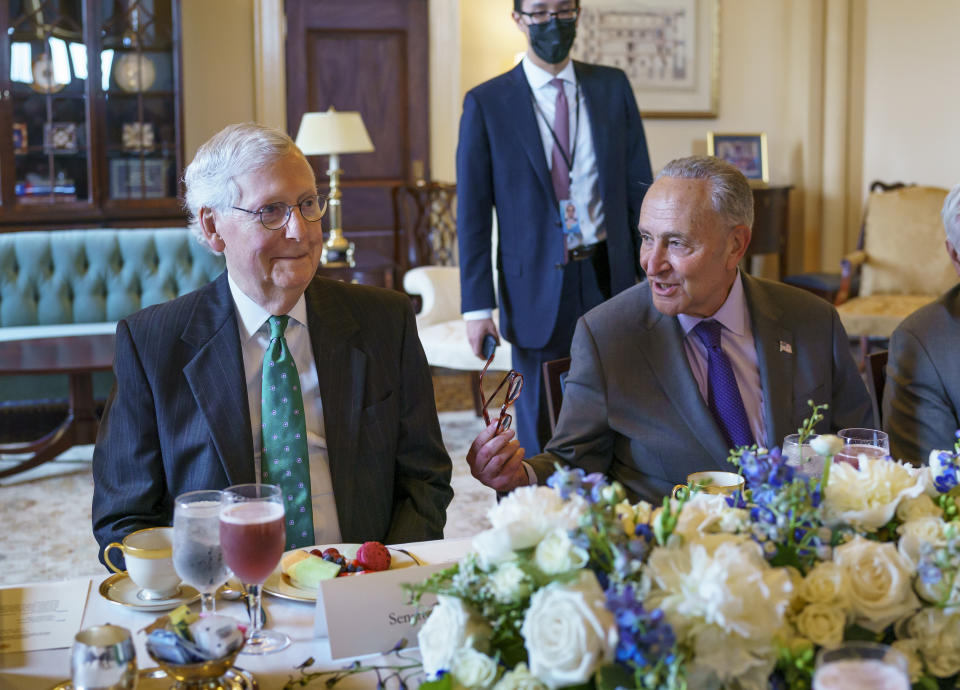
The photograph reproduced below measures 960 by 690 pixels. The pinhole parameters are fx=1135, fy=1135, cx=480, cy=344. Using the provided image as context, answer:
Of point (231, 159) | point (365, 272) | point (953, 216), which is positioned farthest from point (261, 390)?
point (365, 272)

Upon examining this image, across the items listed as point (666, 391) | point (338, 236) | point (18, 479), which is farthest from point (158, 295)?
point (666, 391)

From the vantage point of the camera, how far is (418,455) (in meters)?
A: 2.11

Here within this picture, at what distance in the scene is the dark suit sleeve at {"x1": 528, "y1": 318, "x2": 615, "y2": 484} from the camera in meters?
2.18

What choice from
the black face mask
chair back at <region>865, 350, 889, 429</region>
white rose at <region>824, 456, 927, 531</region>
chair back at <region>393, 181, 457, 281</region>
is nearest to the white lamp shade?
chair back at <region>393, 181, 457, 281</region>

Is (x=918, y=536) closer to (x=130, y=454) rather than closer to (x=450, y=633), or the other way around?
(x=450, y=633)

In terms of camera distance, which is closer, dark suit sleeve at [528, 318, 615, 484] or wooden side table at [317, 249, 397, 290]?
dark suit sleeve at [528, 318, 615, 484]

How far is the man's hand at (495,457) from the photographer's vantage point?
1.76m

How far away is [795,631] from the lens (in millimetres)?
1021

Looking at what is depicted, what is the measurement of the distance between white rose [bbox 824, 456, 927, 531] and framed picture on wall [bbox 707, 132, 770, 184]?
6.49 meters

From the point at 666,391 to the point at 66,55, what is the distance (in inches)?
200

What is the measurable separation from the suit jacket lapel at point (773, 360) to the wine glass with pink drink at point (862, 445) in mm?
571

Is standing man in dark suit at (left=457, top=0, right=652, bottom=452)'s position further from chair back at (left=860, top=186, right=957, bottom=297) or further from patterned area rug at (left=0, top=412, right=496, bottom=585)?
chair back at (left=860, top=186, right=957, bottom=297)

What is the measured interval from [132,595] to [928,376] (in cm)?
161

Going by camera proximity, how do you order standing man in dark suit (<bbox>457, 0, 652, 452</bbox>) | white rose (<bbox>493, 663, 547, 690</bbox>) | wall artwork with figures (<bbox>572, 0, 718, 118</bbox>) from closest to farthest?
white rose (<bbox>493, 663, 547, 690</bbox>)
standing man in dark suit (<bbox>457, 0, 652, 452</bbox>)
wall artwork with figures (<bbox>572, 0, 718, 118</bbox>)
